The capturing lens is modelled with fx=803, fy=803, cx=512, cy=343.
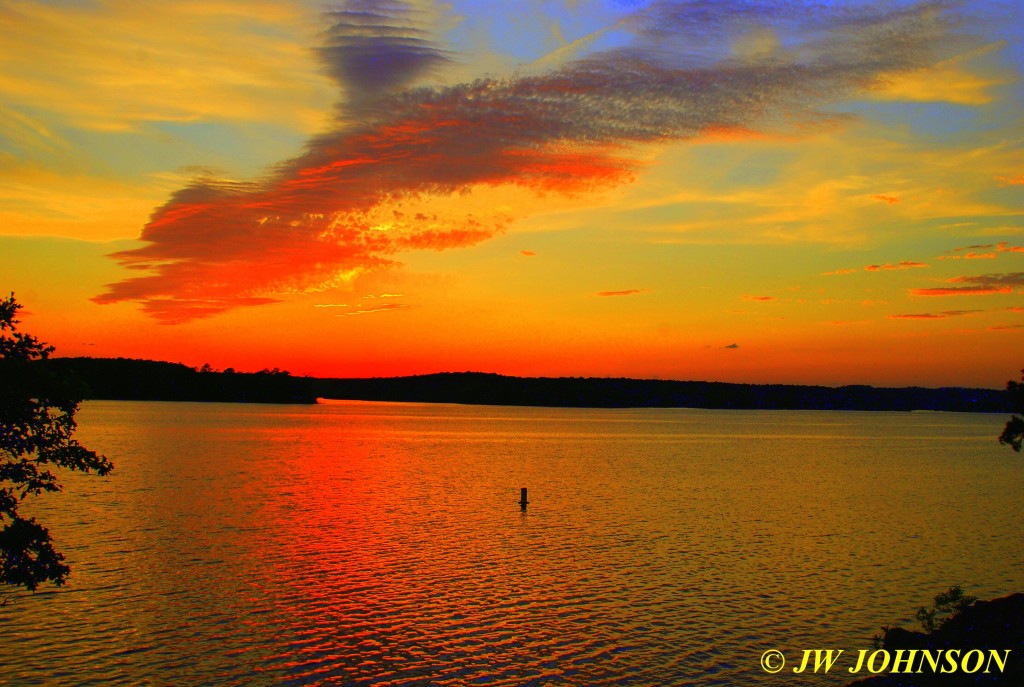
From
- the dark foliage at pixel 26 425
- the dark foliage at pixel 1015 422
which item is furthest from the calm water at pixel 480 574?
the dark foliage at pixel 1015 422

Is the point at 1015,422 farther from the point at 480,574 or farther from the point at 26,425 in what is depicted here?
the point at 26,425

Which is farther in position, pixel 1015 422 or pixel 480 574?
pixel 480 574

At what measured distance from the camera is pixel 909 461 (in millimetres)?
111875

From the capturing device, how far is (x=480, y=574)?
36250 mm

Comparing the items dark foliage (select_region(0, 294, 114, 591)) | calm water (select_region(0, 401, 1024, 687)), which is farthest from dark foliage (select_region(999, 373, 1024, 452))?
dark foliage (select_region(0, 294, 114, 591))

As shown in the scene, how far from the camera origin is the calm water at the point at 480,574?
24156mm

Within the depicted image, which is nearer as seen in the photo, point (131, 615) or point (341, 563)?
point (131, 615)

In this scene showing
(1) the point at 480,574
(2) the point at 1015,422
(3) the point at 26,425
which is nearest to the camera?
(3) the point at 26,425

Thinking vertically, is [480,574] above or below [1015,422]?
below

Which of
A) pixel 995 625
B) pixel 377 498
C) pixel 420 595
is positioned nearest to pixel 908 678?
pixel 995 625

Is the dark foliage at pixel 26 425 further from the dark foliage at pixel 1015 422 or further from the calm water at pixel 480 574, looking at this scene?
the dark foliage at pixel 1015 422

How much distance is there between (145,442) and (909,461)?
10922cm

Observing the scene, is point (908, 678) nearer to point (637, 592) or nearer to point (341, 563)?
point (637, 592)

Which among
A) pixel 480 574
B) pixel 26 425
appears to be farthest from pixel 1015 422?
pixel 26 425
